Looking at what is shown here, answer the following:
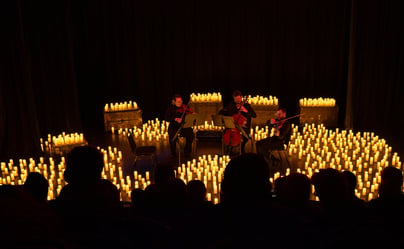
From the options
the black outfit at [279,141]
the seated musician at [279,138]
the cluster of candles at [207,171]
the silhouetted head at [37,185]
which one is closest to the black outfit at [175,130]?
the cluster of candles at [207,171]

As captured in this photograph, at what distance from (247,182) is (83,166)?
53.9 inches

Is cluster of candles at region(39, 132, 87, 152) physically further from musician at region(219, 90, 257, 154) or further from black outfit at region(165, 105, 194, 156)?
musician at region(219, 90, 257, 154)

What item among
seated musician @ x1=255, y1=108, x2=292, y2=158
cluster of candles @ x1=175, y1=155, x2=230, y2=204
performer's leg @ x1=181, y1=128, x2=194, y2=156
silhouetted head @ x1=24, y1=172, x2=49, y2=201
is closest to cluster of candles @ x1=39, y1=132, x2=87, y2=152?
performer's leg @ x1=181, y1=128, x2=194, y2=156

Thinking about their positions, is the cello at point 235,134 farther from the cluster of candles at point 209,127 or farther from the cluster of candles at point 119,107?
the cluster of candles at point 119,107

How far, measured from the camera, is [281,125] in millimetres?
7082

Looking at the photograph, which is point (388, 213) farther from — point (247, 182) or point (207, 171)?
point (207, 171)

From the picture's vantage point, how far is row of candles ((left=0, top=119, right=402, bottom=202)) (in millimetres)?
6594

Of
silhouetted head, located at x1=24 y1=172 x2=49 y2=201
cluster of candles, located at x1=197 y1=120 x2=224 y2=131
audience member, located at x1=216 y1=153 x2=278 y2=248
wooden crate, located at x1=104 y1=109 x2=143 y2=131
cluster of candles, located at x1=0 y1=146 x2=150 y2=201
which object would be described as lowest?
cluster of candles, located at x1=0 y1=146 x2=150 y2=201

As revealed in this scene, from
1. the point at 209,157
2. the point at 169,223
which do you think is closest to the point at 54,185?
the point at 209,157

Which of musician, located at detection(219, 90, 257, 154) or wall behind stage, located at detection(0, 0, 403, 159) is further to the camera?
wall behind stage, located at detection(0, 0, 403, 159)

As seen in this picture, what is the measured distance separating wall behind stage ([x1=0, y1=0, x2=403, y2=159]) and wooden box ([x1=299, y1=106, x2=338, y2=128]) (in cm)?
37

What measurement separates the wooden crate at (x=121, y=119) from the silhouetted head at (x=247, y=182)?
25.8ft

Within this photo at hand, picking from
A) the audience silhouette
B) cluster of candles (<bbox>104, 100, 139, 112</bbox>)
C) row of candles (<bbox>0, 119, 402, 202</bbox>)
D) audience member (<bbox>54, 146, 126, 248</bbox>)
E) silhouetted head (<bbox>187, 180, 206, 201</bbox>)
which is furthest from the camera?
cluster of candles (<bbox>104, 100, 139, 112</bbox>)

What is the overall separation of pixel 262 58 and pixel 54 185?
6820 mm
